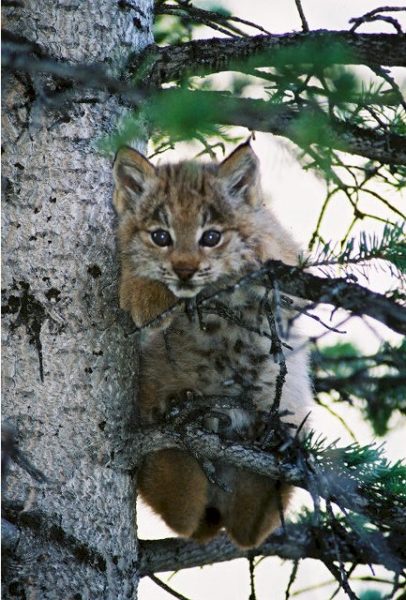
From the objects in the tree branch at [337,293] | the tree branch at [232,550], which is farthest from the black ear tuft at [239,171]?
the tree branch at [232,550]

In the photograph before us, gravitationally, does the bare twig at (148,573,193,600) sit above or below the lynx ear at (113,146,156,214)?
below

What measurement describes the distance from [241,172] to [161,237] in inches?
15.6

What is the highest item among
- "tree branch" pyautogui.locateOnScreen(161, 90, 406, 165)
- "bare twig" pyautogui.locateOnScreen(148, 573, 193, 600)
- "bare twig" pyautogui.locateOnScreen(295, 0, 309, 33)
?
"bare twig" pyautogui.locateOnScreen(295, 0, 309, 33)

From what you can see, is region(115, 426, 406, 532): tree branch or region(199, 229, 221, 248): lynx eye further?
region(199, 229, 221, 248): lynx eye

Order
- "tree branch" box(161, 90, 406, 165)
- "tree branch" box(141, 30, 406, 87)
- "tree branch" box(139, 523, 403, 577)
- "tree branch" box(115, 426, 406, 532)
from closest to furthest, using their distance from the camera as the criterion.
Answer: "tree branch" box(161, 90, 406, 165) < "tree branch" box(141, 30, 406, 87) < "tree branch" box(115, 426, 406, 532) < "tree branch" box(139, 523, 403, 577)

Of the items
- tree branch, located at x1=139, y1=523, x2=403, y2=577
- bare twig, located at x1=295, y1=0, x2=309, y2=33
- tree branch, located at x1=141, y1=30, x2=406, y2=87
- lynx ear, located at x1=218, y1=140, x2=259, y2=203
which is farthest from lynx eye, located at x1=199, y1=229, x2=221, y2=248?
tree branch, located at x1=139, y1=523, x2=403, y2=577

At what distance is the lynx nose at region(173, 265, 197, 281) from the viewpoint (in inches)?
130

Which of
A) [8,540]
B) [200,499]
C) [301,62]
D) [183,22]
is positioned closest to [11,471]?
[8,540]

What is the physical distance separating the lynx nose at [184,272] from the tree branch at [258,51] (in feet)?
2.09

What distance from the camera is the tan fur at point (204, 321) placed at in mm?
3453

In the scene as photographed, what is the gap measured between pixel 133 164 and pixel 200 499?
1295 millimetres

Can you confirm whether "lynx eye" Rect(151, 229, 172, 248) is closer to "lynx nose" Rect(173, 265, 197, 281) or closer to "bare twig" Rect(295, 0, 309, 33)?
"lynx nose" Rect(173, 265, 197, 281)

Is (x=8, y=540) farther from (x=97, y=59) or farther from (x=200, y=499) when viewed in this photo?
(x=97, y=59)

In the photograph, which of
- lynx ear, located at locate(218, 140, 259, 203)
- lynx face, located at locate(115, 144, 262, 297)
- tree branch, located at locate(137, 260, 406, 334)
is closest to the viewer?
tree branch, located at locate(137, 260, 406, 334)
